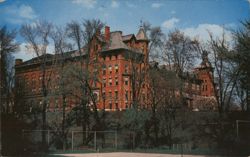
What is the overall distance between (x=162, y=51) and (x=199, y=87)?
7.75 feet

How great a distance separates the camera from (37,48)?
1151 cm

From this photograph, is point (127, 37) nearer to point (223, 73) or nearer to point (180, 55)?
point (223, 73)

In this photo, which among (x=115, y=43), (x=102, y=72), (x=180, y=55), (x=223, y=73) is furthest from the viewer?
(x=180, y=55)

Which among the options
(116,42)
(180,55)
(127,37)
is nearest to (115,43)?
(116,42)

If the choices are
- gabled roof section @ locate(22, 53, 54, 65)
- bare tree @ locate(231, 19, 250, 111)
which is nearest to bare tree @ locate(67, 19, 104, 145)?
gabled roof section @ locate(22, 53, 54, 65)

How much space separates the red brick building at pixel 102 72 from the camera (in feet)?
34.8

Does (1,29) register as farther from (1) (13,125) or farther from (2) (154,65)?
(2) (154,65)

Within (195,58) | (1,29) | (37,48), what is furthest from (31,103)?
(195,58)

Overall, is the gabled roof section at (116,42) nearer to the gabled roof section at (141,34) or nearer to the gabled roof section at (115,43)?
the gabled roof section at (115,43)

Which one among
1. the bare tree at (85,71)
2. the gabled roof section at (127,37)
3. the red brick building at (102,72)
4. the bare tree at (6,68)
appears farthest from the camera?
the bare tree at (85,71)

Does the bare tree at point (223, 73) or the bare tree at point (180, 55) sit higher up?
the bare tree at point (180, 55)

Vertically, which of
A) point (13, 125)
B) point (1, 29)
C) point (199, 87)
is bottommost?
point (13, 125)

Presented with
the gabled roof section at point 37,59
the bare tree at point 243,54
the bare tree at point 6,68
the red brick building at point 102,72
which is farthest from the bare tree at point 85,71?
the bare tree at point 243,54

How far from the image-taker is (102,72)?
12.5 m
